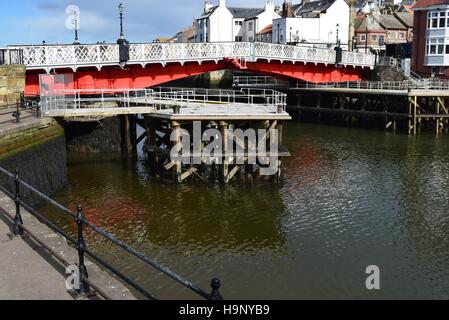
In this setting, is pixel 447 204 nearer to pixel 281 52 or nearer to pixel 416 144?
pixel 416 144

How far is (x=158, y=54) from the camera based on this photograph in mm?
30562

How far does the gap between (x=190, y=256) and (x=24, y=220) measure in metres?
6.25

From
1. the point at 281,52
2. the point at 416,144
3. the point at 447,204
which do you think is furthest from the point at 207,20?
the point at 447,204

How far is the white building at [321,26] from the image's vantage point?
7238 cm

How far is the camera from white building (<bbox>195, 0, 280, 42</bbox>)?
84750mm

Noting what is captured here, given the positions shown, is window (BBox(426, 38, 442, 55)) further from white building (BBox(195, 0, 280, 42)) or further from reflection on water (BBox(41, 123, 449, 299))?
white building (BBox(195, 0, 280, 42))

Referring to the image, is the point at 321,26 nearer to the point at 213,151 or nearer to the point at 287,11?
the point at 287,11

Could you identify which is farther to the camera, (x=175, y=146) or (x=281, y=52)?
(x=281, y=52)

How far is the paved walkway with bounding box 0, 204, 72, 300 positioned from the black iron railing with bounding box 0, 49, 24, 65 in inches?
754

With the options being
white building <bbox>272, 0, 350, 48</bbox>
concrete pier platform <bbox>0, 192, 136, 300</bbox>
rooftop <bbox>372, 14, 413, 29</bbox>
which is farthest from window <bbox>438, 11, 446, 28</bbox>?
concrete pier platform <bbox>0, 192, 136, 300</bbox>

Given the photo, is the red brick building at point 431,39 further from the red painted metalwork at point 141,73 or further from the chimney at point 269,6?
the chimney at point 269,6

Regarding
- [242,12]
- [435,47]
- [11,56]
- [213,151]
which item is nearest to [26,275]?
[213,151]

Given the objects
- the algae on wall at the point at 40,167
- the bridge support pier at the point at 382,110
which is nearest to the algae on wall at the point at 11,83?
the algae on wall at the point at 40,167

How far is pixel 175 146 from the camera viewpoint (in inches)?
864
